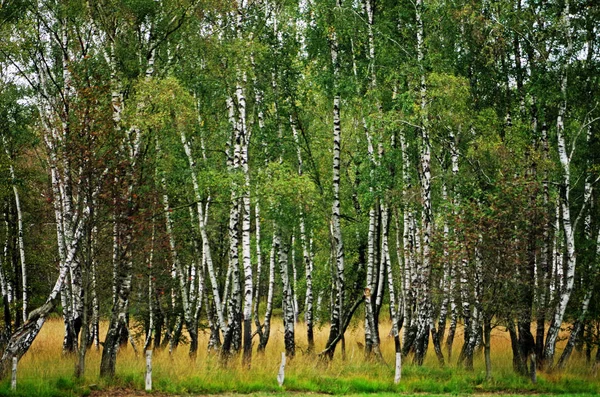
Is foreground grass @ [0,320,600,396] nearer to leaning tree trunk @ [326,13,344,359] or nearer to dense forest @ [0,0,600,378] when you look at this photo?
dense forest @ [0,0,600,378]

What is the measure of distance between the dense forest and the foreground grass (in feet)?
2.20

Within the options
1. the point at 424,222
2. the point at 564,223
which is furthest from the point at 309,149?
the point at 564,223

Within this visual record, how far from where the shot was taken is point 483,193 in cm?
2045

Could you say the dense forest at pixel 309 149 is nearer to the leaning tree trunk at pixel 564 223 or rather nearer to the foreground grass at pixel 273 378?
the leaning tree trunk at pixel 564 223

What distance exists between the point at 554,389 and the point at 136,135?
44.5 feet

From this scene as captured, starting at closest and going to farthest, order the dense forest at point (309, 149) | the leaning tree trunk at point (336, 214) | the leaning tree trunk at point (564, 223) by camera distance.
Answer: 1. the dense forest at point (309, 149)
2. the leaning tree trunk at point (564, 223)
3. the leaning tree trunk at point (336, 214)

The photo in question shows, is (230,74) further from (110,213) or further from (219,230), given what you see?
(219,230)

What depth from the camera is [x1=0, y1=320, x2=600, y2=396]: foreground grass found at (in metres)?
16.6

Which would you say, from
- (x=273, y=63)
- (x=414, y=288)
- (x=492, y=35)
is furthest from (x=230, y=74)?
(x=414, y=288)

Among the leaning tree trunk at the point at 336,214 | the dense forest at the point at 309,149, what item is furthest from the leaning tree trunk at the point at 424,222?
the leaning tree trunk at the point at 336,214

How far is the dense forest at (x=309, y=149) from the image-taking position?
17656mm

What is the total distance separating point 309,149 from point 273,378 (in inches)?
306

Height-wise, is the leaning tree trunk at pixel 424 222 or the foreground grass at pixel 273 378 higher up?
the leaning tree trunk at pixel 424 222

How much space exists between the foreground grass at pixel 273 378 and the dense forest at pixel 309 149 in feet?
2.20
